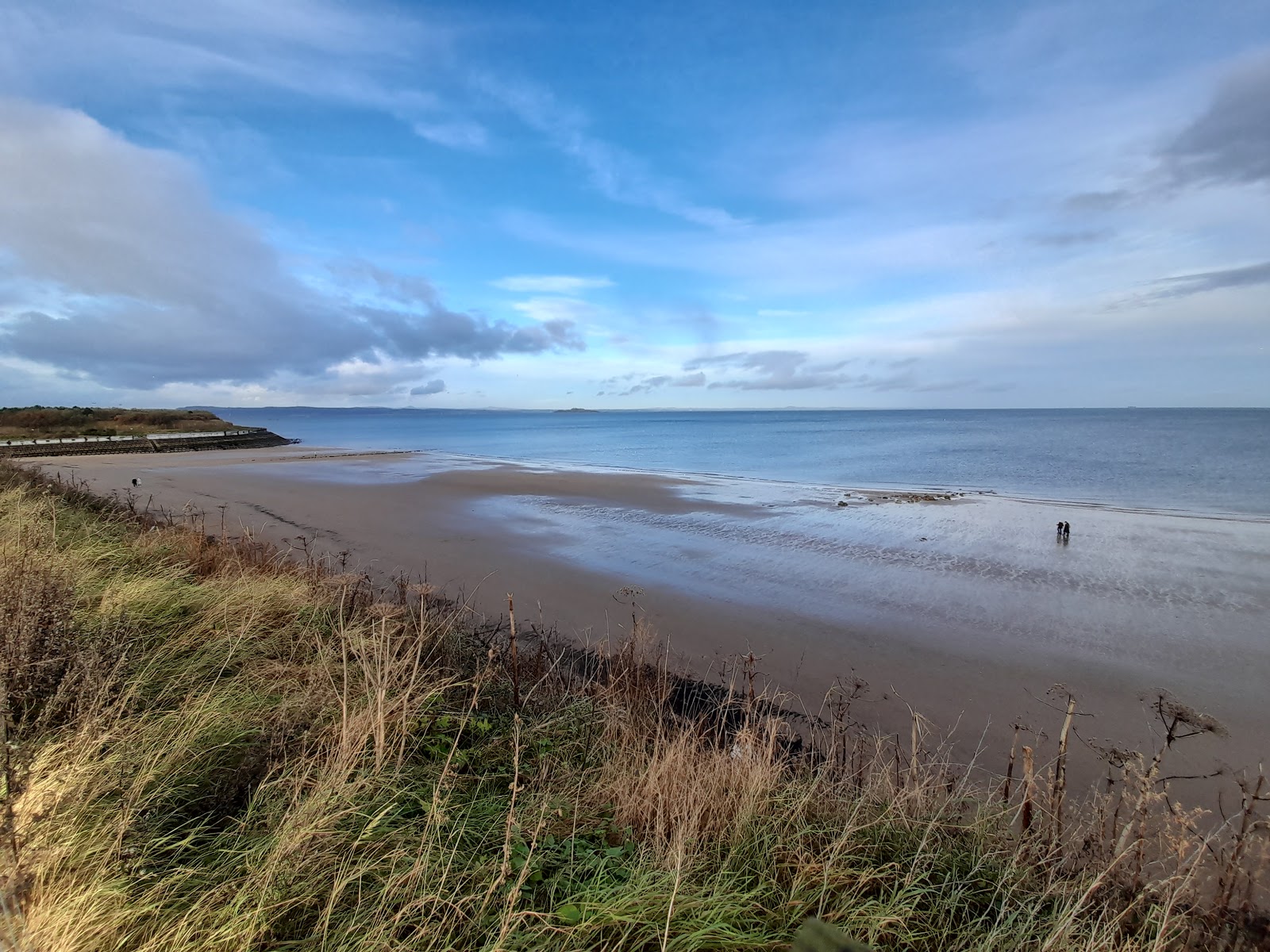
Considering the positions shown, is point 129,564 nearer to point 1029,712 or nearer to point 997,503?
point 1029,712

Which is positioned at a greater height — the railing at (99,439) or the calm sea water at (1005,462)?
the railing at (99,439)

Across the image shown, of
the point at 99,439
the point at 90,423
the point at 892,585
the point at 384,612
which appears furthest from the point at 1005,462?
the point at 90,423

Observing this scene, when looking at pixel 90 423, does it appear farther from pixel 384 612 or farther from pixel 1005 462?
pixel 1005 462

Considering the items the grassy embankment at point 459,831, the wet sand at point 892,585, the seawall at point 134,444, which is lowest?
the wet sand at point 892,585

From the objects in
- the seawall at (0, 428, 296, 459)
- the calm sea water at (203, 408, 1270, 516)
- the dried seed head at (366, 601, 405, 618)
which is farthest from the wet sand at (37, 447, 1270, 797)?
the seawall at (0, 428, 296, 459)

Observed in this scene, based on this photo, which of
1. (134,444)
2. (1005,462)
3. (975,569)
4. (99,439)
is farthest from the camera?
(99,439)

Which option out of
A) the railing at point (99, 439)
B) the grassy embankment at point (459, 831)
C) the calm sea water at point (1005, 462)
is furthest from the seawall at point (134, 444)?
the grassy embankment at point (459, 831)

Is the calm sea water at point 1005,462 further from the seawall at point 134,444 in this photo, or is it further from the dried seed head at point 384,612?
the dried seed head at point 384,612

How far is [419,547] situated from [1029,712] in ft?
42.1

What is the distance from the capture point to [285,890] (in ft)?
8.59

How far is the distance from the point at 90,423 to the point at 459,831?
74046 millimetres

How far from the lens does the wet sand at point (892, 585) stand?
7664 millimetres

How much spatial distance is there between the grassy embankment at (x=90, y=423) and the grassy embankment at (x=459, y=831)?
61288 millimetres

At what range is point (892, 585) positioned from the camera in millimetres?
12195
